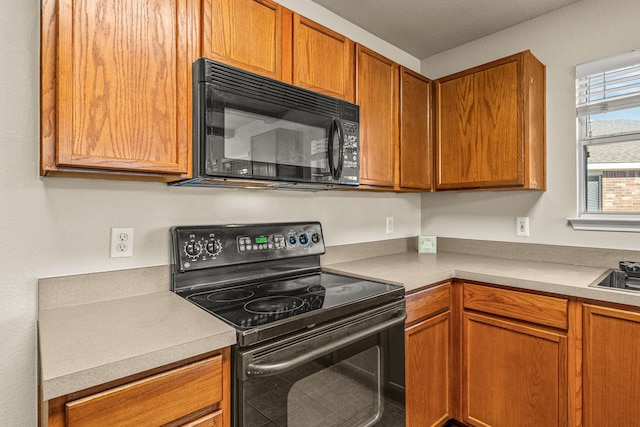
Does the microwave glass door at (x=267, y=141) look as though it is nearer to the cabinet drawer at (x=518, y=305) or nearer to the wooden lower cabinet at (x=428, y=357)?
the wooden lower cabinet at (x=428, y=357)

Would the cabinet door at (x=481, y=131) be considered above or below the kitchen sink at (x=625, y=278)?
above

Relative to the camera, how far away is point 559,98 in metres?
2.05

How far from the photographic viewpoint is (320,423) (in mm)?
1172

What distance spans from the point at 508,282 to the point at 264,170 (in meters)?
1.24

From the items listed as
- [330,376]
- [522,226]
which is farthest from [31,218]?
[522,226]

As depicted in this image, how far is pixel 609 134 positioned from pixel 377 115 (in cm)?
126

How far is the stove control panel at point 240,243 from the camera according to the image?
1453mm

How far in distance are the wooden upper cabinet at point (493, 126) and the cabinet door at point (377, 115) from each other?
0.40 metres

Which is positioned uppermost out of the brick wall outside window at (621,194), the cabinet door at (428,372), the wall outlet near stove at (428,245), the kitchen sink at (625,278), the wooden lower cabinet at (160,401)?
the brick wall outside window at (621,194)

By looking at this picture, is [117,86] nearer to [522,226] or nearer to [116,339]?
[116,339]

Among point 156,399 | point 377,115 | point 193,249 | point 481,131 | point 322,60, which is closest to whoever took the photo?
point 156,399

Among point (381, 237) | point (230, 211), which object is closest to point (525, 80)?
point (381, 237)

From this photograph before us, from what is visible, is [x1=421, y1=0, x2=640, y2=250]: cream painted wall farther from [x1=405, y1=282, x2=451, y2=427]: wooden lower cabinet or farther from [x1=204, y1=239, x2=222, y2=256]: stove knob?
[x1=204, y1=239, x2=222, y2=256]: stove knob

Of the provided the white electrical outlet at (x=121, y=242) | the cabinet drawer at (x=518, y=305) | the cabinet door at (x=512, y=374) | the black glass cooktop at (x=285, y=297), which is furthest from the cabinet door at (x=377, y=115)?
the white electrical outlet at (x=121, y=242)
